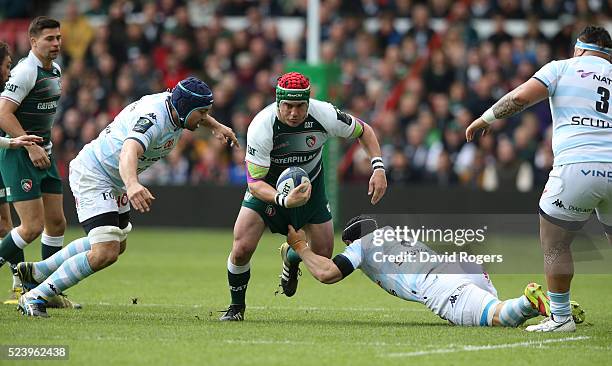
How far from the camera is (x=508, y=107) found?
9.38 m

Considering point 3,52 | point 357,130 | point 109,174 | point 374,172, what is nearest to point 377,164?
point 374,172

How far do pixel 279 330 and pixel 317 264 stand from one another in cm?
70

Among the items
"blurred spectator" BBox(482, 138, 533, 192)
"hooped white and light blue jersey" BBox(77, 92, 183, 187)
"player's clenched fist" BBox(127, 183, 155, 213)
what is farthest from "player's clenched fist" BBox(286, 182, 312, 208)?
"blurred spectator" BBox(482, 138, 533, 192)

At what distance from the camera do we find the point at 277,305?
11836 millimetres

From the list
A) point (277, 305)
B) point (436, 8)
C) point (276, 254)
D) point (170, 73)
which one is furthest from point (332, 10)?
point (277, 305)

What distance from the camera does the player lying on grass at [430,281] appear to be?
9.73 meters

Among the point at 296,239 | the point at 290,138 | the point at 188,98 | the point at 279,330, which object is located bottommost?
the point at 279,330

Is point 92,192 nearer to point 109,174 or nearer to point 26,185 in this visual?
point 109,174

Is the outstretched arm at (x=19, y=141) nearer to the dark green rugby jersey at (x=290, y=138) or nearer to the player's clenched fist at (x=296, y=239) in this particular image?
the dark green rugby jersey at (x=290, y=138)

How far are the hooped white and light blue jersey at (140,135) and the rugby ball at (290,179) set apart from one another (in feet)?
4.05

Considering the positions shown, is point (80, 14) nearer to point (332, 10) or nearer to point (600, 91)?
point (332, 10)

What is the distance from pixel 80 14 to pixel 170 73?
4.21 meters

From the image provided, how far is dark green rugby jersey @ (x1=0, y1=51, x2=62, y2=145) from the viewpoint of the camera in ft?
36.4

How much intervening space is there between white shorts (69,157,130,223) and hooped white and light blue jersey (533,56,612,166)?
4124 mm
